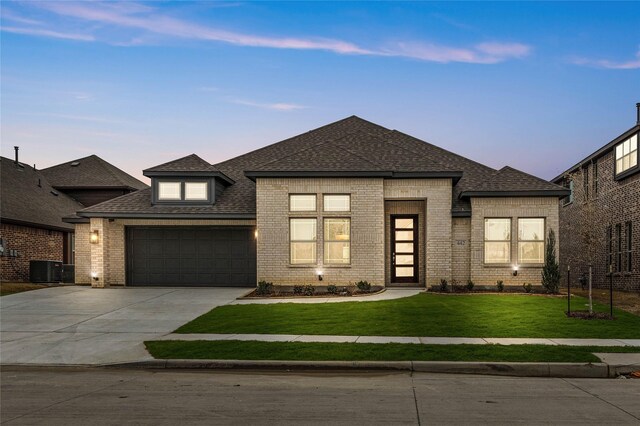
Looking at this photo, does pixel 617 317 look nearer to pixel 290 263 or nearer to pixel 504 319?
pixel 504 319

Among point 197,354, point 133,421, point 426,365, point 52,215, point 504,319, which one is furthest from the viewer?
point 52,215

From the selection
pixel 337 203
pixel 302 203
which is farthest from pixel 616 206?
pixel 302 203

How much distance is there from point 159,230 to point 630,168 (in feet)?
68.5

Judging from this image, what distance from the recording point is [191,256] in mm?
22094

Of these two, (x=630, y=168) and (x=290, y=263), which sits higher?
(x=630, y=168)

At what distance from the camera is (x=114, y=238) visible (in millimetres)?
22094

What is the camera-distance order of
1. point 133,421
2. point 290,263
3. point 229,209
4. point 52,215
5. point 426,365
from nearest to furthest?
point 133,421 < point 426,365 < point 290,263 < point 229,209 < point 52,215

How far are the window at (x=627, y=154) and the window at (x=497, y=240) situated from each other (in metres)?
7.00

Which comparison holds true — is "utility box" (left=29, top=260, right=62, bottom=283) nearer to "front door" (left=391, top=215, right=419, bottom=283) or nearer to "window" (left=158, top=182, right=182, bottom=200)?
"window" (left=158, top=182, right=182, bottom=200)

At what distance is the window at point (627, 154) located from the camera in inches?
875

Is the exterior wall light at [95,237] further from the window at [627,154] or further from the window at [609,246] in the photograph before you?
the window at [609,246]

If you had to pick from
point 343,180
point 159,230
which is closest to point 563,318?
point 343,180

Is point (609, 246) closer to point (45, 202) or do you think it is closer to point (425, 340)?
point (425, 340)

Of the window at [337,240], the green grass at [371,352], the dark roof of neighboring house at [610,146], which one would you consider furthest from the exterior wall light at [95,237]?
the dark roof of neighboring house at [610,146]
